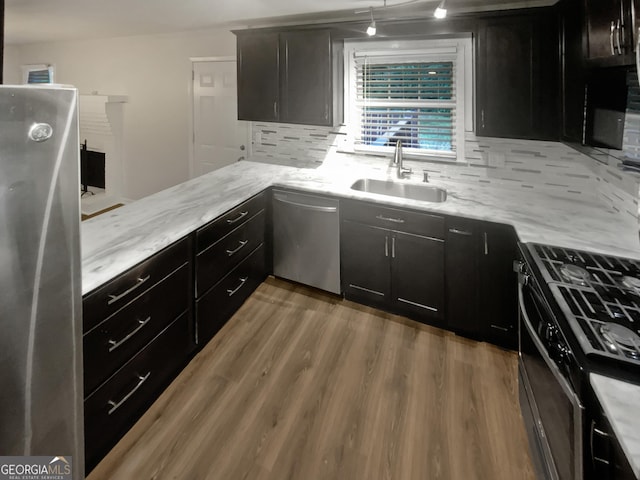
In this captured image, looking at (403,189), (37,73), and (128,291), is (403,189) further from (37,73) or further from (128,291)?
(37,73)

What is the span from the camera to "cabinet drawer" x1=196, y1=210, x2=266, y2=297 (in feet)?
7.24

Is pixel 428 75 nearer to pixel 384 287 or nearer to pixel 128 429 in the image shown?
pixel 384 287

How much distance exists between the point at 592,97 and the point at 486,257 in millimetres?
1009

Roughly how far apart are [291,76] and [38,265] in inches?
107

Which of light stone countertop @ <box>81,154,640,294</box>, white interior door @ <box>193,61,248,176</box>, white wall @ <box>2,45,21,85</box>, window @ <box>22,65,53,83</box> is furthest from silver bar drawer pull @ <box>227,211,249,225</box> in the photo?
white wall @ <box>2,45,21,85</box>

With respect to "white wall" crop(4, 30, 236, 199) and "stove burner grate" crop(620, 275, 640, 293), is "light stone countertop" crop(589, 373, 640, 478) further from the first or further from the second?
"white wall" crop(4, 30, 236, 199)

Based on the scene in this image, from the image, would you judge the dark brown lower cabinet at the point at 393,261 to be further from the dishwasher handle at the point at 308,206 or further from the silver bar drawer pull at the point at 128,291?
the silver bar drawer pull at the point at 128,291

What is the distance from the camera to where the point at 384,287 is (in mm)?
2719

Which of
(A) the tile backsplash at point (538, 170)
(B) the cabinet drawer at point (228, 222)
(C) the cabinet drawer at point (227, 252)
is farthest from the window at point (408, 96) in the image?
(C) the cabinet drawer at point (227, 252)

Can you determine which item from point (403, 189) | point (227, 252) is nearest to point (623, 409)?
point (227, 252)

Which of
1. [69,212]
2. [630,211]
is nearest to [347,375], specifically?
[69,212]

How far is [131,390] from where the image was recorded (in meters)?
1.71

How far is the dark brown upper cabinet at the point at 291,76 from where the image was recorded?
3035mm

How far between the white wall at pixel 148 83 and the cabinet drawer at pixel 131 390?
3.10m
